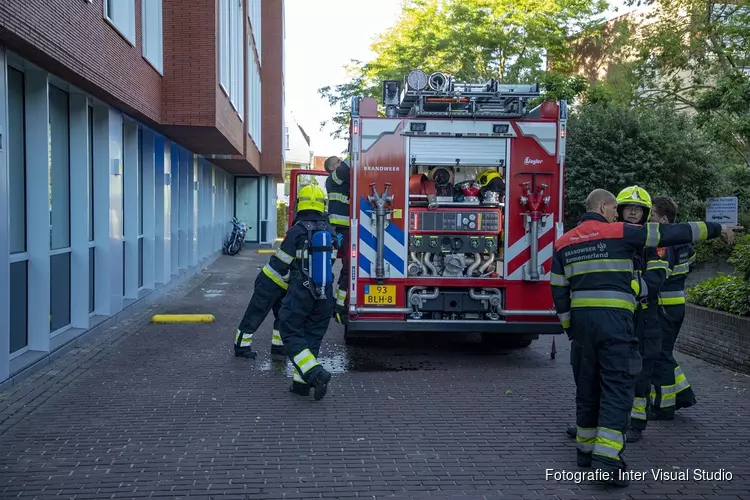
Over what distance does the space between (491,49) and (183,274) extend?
1369 cm

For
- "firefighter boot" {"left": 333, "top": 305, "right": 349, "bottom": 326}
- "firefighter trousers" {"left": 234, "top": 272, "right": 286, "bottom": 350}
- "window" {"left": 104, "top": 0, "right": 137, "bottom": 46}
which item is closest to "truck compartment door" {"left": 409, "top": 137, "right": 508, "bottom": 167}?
"firefighter boot" {"left": 333, "top": 305, "right": 349, "bottom": 326}

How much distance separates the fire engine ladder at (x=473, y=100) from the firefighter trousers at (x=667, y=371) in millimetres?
3033

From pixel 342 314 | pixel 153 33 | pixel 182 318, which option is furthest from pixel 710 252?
pixel 153 33

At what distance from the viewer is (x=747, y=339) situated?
26.3 ft

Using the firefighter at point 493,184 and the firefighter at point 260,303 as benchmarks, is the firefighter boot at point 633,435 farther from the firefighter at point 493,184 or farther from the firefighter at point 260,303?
the firefighter at point 260,303

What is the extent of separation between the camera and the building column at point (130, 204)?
12375mm

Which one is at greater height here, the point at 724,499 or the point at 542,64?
the point at 542,64

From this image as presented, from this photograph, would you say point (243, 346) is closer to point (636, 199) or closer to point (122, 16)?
point (636, 199)

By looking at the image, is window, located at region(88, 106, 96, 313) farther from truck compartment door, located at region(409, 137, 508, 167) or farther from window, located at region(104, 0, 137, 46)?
truck compartment door, located at region(409, 137, 508, 167)

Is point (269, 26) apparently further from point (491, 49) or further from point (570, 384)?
point (570, 384)

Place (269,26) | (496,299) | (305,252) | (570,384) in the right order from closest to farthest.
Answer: (305,252)
(570,384)
(496,299)
(269,26)

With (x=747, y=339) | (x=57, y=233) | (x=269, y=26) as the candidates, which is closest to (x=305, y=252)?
(x=57, y=233)

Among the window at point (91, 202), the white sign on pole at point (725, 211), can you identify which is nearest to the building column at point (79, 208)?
the window at point (91, 202)

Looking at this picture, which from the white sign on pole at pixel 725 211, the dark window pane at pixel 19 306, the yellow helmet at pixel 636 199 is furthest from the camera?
the dark window pane at pixel 19 306
